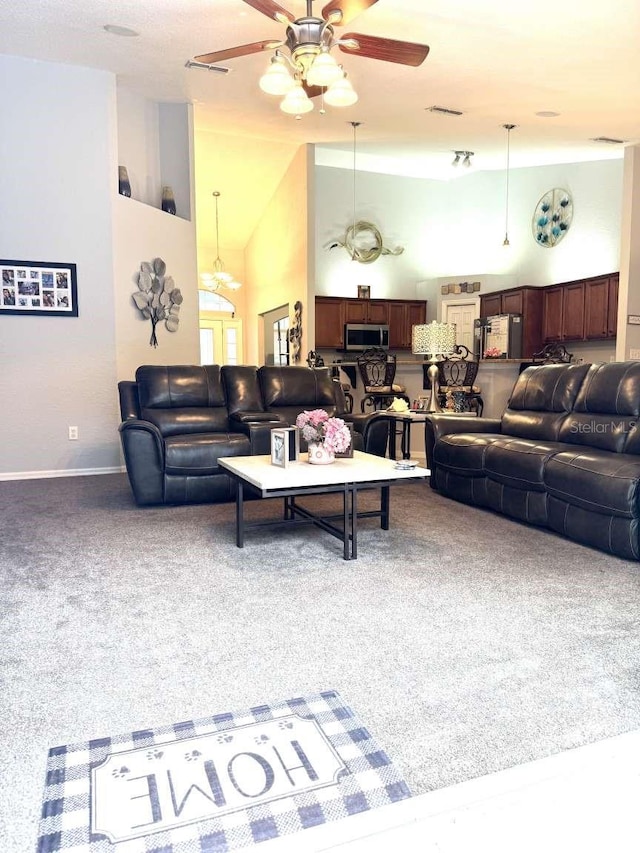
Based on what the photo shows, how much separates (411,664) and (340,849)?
0.79 meters

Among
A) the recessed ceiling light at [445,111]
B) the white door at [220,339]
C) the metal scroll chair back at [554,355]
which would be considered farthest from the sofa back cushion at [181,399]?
the white door at [220,339]

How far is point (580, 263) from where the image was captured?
27.6ft

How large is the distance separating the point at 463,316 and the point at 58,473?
7.06 meters

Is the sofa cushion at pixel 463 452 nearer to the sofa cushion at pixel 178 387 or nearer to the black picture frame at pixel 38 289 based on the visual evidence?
the sofa cushion at pixel 178 387

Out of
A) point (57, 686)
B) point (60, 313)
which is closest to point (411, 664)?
point (57, 686)

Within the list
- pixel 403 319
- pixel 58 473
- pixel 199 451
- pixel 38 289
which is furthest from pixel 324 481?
pixel 403 319

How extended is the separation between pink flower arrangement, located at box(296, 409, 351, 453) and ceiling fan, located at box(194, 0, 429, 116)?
1895 millimetres

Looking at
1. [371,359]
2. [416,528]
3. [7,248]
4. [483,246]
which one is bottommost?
[416,528]

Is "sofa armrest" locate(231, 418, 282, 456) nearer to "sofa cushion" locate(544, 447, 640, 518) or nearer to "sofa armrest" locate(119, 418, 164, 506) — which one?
"sofa armrest" locate(119, 418, 164, 506)

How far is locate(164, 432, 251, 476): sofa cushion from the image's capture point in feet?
13.3

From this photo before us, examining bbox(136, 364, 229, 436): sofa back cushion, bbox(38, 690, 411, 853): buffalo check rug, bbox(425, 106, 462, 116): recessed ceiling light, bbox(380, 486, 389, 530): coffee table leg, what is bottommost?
bbox(38, 690, 411, 853): buffalo check rug

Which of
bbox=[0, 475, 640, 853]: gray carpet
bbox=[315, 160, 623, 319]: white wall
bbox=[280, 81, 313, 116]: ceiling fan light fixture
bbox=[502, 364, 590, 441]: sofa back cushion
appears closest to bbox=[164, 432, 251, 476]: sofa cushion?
bbox=[0, 475, 640, 853]: gray carpet

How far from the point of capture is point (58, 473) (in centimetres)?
545

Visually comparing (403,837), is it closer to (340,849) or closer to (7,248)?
(340,849)
